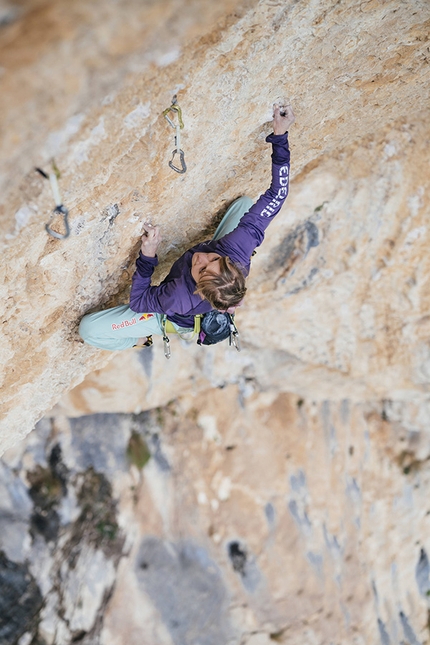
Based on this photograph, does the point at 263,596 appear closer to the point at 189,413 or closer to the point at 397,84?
the point at 189,413

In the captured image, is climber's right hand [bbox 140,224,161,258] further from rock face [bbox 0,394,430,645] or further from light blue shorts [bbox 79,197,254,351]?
rock face [bbox 0,394,430,645]

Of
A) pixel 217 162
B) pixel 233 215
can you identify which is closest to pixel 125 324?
pixel 233 215

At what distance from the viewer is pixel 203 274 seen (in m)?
2.37

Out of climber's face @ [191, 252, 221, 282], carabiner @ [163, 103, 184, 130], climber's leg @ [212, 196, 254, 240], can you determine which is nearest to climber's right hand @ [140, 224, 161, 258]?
climber's face @ [191, 252, 221, 282]

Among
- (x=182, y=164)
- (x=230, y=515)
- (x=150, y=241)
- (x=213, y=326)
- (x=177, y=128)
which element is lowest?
(x=230, y=515)

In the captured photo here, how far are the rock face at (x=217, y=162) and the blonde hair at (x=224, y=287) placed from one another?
0.61m

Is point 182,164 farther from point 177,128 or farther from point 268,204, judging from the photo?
point 268,204

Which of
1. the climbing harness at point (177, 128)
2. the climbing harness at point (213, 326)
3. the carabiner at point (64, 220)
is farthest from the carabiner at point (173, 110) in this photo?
the climbing harness at point (213, 326)

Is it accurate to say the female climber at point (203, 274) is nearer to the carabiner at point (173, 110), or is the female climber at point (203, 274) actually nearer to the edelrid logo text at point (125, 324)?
the edelrid logo text at point (125, 324)

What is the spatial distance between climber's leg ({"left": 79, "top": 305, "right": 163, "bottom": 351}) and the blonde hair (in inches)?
28.4

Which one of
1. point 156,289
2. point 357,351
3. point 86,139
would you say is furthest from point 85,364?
point 357,351

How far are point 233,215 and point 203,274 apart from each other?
0.89 m

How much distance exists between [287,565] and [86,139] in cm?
619

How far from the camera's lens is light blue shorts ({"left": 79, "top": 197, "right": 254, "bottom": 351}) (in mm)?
2900
